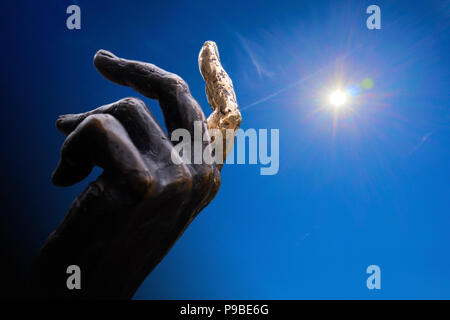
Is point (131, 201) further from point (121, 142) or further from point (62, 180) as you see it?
point (62, 180)

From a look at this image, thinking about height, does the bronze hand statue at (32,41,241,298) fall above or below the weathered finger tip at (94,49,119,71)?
below

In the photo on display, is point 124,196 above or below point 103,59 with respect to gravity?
below

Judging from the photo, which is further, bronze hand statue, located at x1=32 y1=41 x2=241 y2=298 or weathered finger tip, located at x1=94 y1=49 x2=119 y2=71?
weathered finger tip, located at x1=94 y1=49 x2=119 y2=71

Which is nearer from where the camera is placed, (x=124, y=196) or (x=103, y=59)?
(x=124, y=196)

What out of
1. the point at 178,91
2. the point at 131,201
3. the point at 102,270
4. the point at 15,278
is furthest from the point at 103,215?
the point at 15,278

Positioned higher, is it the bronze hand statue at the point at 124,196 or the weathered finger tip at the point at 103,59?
the weathered finger tip at the point at 103,59

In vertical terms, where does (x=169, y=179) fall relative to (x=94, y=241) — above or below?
above

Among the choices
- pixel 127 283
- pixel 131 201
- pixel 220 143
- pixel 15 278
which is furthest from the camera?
pixel 15 278

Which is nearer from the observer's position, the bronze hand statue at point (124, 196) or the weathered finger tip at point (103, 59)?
the bronze hand statue at point (124, 196)
